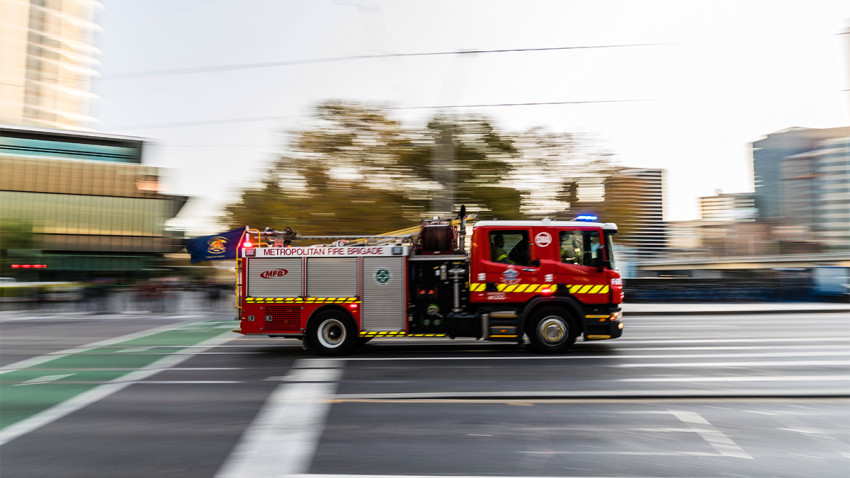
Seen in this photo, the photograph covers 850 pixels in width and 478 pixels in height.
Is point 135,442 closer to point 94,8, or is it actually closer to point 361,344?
point 361,344

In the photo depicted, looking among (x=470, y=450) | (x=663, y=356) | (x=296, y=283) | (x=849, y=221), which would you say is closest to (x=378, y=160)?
(x=296, y=283)

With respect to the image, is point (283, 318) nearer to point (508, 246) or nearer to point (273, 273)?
point (273, 273)

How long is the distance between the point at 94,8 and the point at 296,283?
420 ft

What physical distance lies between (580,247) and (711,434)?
537cm

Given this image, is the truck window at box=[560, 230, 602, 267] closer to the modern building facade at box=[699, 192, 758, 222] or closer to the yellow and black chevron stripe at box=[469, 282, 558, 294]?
the yellow and black chevron stripe at box=[469, 282, 558, 294]

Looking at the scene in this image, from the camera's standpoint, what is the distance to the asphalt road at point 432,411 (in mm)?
5137

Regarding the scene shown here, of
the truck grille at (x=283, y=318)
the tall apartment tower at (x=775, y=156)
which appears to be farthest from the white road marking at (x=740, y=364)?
the tall apartment tower at (x=775, y=156)

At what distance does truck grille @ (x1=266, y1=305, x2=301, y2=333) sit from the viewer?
11.0 m

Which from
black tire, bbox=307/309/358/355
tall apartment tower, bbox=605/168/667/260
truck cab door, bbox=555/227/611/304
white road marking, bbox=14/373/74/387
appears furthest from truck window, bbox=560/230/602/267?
tall apartment tower, bbox=605/168/667/260

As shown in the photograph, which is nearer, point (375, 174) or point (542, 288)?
point (542, 288)

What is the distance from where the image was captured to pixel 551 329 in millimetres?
10695

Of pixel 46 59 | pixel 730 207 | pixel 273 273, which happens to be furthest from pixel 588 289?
pixel 46 59

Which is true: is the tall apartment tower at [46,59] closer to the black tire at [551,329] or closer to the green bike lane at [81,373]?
the green bike lane at [81,373]

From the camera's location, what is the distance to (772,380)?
326 inches
